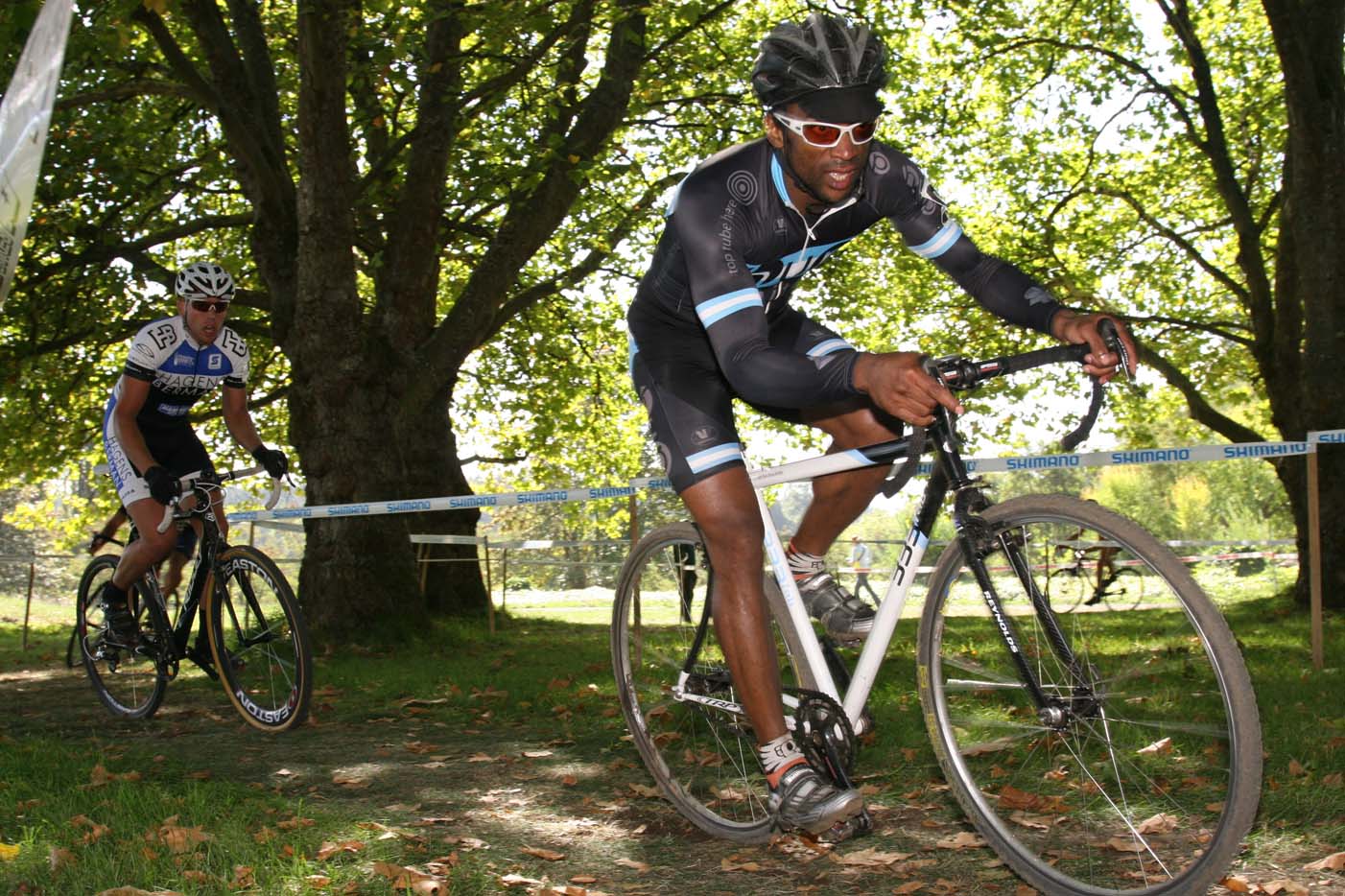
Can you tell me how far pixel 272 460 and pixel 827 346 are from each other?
3.88 meters

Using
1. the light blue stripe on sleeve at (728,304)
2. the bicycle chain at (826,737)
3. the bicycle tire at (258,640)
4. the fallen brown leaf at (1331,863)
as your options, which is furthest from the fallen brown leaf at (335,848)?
the fallen brown leaf at (1331,863)

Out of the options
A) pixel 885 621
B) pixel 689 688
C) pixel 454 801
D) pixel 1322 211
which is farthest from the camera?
pixel 1322 211

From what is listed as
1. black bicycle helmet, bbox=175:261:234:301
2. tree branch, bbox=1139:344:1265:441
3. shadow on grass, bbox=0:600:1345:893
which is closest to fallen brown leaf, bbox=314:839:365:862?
shadow on grass, bbox=0:600:1345:893

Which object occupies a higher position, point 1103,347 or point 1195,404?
point 1195,404

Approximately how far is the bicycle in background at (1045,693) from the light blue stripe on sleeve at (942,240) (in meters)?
0.67

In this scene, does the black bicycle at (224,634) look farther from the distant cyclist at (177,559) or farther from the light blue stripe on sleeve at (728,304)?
the light blue stripe on sleeve at (728,304)

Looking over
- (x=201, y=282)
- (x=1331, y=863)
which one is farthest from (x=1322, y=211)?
(x=1331, y=863)

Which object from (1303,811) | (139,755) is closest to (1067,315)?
(1303,811)

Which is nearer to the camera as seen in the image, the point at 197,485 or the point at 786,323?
the point at 786,323

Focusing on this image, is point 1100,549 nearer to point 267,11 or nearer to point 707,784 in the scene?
point 707,784

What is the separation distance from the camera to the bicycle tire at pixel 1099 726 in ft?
9.71

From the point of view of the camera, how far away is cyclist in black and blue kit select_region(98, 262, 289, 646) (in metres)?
6.93

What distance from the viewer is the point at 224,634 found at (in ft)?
23.0

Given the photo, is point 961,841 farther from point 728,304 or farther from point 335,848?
point 335,848
